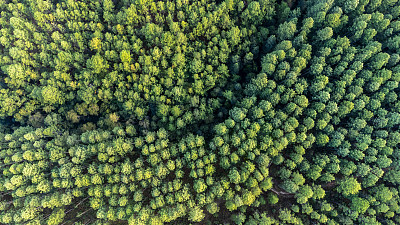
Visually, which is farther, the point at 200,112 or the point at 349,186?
the point at 200,112

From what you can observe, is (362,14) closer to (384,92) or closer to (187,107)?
(384,92)

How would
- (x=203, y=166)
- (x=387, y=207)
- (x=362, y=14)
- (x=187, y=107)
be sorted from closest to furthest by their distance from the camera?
(x=387, y=207)
(x=203, y=166)
(x=362, y=14)
(x=187, y=107)

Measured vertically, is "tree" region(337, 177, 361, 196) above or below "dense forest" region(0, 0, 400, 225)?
below

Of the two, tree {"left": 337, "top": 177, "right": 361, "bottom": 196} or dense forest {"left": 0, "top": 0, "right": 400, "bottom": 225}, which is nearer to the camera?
tree {"left": 337, "top": 177, "right": 361, "bottom": 196}

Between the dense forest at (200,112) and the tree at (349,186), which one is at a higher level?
the dense forest at (200,112)

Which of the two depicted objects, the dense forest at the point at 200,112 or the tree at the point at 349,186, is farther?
the dense forest at the point at 200,112

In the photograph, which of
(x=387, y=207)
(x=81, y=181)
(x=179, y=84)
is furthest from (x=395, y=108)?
(x=81, y=181)

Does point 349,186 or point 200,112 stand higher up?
point 200,112

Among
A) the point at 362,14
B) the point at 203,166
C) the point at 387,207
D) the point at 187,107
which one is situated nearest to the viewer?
the point at 387,207
